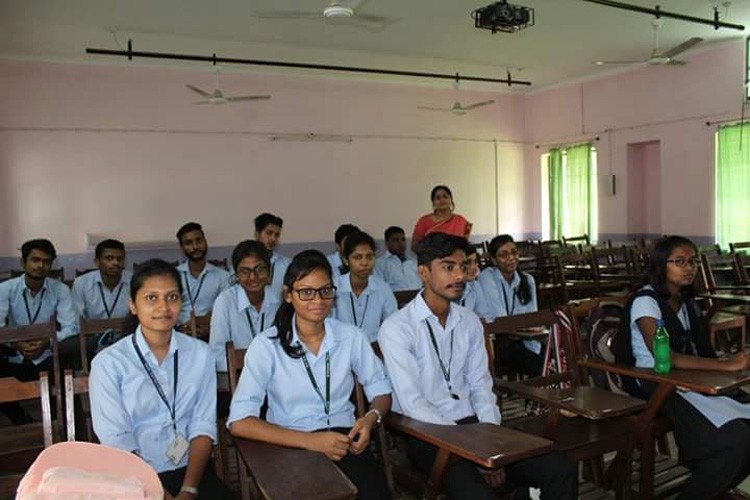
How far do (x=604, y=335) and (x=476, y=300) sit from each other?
107 centimetres

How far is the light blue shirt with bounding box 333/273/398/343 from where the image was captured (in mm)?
3414

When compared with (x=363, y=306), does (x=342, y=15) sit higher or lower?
higher

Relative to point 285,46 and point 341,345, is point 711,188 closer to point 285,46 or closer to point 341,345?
point 285,46

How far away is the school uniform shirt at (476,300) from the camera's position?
12.5ft

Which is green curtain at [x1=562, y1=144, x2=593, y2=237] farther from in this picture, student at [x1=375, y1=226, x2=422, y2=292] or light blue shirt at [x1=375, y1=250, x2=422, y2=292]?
light blue shirt at [x1=375, y1=250, x2=422, y2=292]

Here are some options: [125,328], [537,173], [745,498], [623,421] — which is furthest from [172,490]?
[537,173]

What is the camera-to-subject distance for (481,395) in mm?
2287

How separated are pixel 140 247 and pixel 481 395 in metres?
6.89

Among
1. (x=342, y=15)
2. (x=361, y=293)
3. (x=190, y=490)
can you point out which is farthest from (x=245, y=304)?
(x=342, y=15)

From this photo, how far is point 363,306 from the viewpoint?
3.44 meters

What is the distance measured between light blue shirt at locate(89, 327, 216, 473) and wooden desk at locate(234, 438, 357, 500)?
20 cm

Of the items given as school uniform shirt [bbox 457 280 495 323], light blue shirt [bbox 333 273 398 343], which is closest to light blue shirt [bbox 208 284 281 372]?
light blue shirt [bbox 333 273 398 343]

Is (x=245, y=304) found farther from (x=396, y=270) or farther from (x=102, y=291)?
(x=396, y=270)

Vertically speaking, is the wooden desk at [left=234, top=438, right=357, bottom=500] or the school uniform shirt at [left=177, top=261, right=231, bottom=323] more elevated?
the school uniform shirt at [left=177, top=261, right=231, bottom=323]
